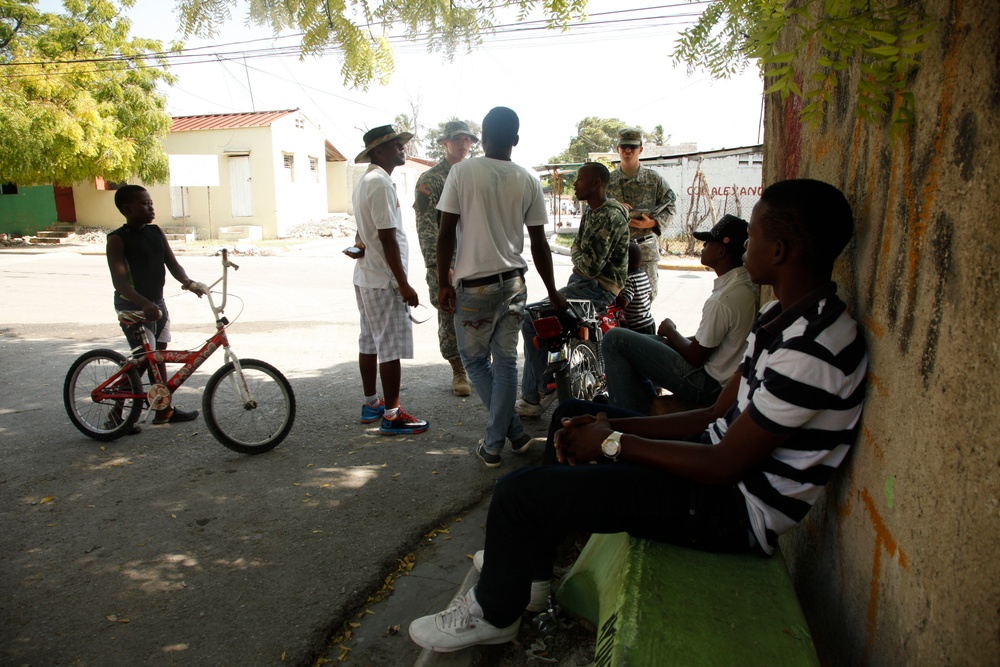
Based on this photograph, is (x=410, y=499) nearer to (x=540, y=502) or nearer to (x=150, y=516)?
(x=150, y=516)

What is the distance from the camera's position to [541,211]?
13.5 feet

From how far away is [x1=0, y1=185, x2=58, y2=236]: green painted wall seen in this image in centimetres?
2525

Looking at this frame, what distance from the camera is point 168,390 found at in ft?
15.1

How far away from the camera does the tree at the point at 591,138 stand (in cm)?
5388

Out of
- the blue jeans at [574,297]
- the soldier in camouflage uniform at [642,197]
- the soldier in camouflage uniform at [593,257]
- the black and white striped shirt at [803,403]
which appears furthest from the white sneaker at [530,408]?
the black and white striped shirt at [803,403]

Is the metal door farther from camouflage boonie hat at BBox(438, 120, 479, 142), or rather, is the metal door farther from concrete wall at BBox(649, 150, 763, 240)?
camouflage boonie hat at BBox(438, 120, 479, 142)

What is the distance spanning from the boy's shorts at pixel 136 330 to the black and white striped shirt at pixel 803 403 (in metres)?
4.16

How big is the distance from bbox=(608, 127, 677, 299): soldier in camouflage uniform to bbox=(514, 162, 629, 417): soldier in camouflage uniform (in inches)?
40.3

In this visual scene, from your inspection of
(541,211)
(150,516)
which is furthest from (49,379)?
(541,211)

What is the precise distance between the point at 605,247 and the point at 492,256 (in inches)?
42.1

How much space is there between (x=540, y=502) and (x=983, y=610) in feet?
3.76

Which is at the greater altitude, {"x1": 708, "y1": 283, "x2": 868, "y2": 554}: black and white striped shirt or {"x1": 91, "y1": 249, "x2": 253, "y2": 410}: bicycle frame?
{"x1": 708, "y1": 283, "x2": 868, "y2": 554}: black and white striped shirt

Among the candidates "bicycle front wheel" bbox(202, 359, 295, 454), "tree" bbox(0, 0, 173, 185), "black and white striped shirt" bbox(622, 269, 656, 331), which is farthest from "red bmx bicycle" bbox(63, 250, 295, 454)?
"tree" bbox(0, 0, 173, 185)

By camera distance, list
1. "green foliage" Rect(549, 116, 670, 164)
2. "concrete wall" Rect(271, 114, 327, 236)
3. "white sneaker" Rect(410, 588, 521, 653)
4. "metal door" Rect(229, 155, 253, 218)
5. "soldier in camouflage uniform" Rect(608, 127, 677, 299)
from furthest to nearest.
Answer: "green foliage" Rect(549, 116, 670, 164), "concrete wall" Rect(271, 114, 327, 236), "metal door" Rect(229, 155, 253, 218), "soldier in camouflage uniform" Rect(608, 127, 677, 299), "white sneaker" Rect(410, 588, 521, 653)
